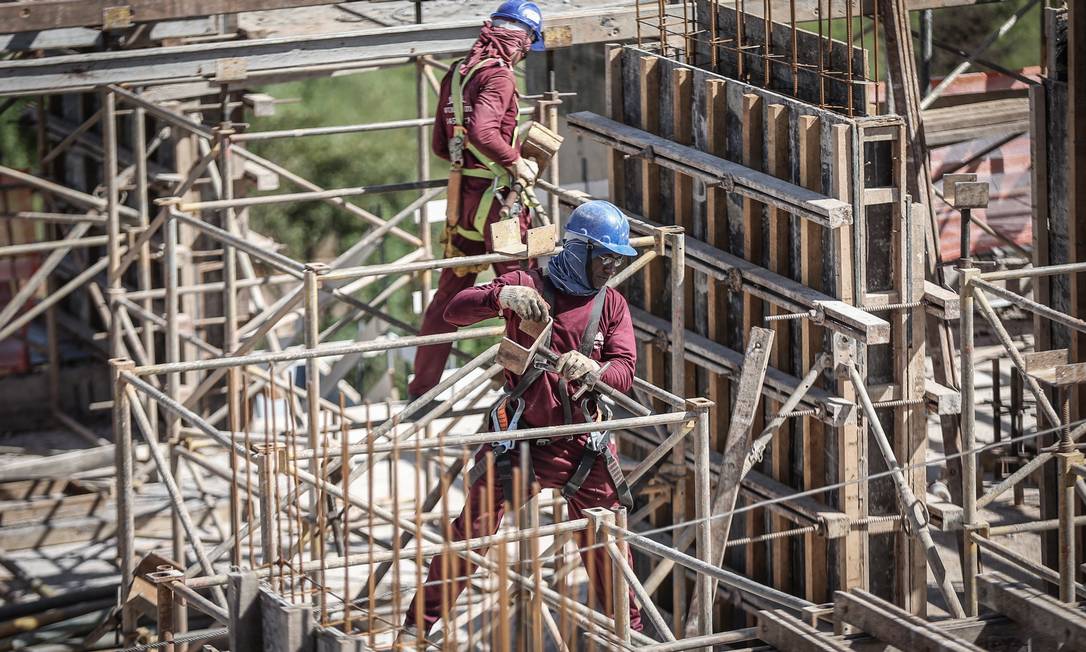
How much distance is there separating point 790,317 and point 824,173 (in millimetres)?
1148

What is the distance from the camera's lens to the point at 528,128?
14.6m

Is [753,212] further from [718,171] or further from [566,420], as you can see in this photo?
[566,420]

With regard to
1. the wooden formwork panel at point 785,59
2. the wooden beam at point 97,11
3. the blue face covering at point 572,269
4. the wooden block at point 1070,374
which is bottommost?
the wooden block at point 1070,374

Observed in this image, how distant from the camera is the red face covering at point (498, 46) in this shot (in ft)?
45.6

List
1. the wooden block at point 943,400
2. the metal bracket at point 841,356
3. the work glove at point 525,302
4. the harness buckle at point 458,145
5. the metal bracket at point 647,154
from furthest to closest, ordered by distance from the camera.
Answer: the metal bracket at point 647,154 → the harness buckle at point 458,145 → the wooden block at point 943,400 → the metal bracket at point 841,356 → the work glove at point 525,302

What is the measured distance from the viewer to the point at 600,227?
38.0 feet

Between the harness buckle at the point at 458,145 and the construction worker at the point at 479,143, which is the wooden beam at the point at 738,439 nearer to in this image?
the construction worker at the point at 479,143

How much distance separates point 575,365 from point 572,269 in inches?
25.0

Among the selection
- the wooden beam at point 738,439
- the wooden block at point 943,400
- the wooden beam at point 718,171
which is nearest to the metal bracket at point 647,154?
the wooden beam at point 718,171

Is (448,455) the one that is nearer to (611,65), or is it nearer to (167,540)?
(167,540)

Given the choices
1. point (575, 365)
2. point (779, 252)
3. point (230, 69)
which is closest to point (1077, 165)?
point (779, 252)

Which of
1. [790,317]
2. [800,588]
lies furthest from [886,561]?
[790,317]

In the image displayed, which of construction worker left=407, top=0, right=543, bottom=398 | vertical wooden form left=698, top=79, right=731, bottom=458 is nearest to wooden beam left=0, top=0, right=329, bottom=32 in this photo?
construction worker left=407, top=0, right=543, bottom=398

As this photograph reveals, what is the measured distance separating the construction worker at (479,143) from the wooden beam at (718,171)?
96cm
